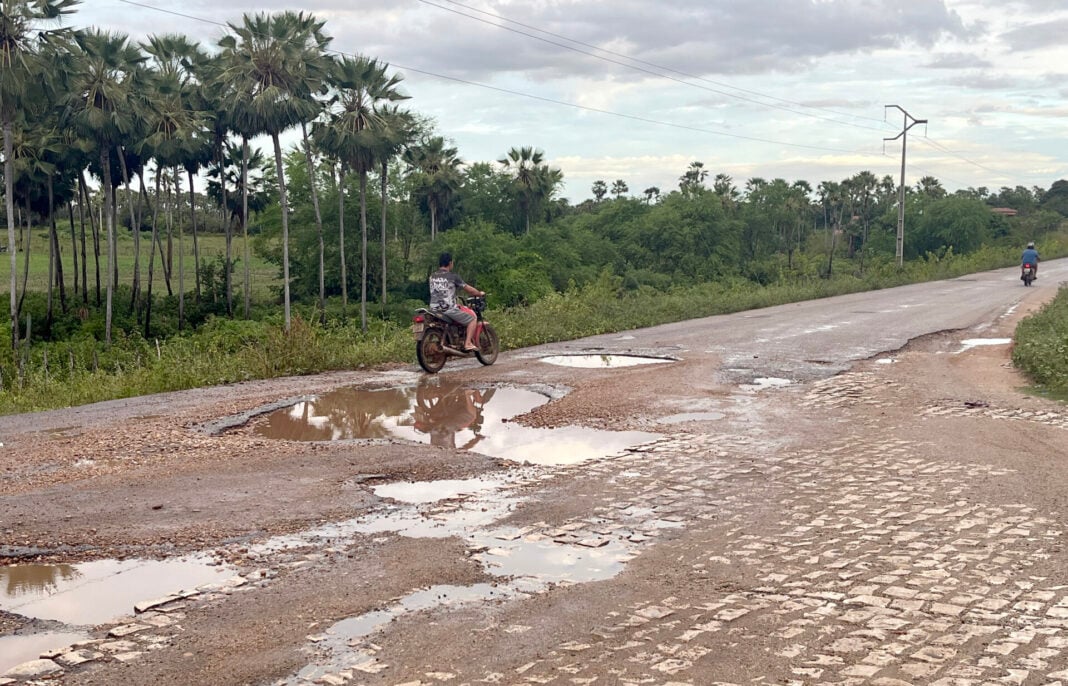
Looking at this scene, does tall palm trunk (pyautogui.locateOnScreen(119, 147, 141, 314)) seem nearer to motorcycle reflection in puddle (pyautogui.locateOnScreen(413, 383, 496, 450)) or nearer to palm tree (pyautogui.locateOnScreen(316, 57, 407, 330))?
palm tree (pyautogui.locateOnScreen(316, 57, 407, 330))

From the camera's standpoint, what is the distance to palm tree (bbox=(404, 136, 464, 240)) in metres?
64.9

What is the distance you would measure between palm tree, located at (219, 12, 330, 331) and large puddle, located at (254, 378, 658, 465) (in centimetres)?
2950

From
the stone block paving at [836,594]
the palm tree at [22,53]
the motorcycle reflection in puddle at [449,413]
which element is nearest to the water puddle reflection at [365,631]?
the stone block paving at [836,594]

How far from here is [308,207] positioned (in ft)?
200

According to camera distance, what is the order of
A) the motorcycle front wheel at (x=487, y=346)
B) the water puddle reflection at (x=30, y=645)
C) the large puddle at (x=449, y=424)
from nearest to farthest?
the water puddle reflection at (x=30, y=645) < the large puddle at (x=449, y=424) < the motorcycle front wheel at (x=487, y=346)

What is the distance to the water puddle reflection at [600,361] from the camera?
1462cm

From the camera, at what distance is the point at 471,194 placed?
67.6m

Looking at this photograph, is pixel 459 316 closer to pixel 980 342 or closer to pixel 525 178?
pixel 980 342

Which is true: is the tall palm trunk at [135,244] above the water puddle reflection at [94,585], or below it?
above

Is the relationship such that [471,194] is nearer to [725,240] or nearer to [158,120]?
[725,240]

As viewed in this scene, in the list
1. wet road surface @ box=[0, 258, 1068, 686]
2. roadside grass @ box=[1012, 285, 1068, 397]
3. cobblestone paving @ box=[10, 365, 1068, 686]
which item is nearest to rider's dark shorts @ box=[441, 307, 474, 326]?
wet road surface @ box=[0, 258, 1068, 686]

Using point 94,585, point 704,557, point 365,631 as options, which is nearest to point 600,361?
point 704,557

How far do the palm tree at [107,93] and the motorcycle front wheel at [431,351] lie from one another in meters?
32.7

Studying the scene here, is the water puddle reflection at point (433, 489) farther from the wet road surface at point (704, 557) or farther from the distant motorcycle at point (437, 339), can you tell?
the distant motorcycle at point (437, 339)
